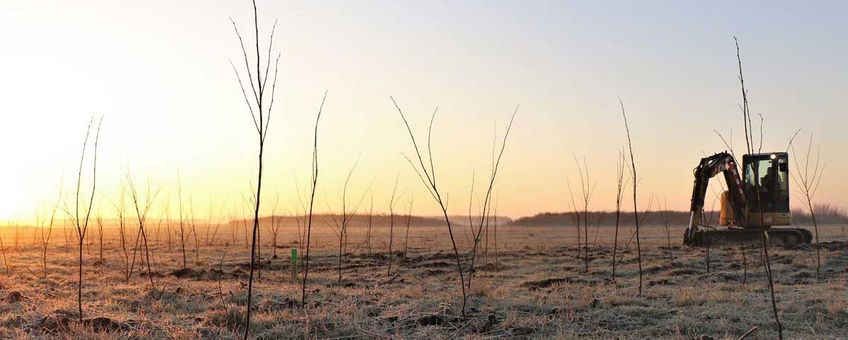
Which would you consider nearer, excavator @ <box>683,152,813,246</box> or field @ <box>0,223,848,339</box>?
field @ <box>0,223,848,339</box>

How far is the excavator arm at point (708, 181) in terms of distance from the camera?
1595cm

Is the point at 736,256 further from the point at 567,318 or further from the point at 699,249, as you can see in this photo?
the point at 567,318

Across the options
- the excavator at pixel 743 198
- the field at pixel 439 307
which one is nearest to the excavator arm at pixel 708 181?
the excavator at pixel 743 198

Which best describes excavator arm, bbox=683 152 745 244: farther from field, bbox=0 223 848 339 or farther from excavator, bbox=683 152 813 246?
field, bbox=0 223 848 339

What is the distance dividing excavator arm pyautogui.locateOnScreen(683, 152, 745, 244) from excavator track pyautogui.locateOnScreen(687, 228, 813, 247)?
0.36 m

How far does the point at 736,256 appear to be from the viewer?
14.3 m

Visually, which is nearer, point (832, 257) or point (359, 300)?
point (359, 300)

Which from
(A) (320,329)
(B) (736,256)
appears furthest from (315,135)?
(B) (736,256)

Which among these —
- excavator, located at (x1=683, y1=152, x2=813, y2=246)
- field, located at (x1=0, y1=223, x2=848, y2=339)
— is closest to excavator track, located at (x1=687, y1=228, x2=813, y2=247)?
excavator, located at (x1=683, y1=152, x2=813, y2=246)

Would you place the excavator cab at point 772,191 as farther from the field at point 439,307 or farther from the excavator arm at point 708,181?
the field at point 439,307

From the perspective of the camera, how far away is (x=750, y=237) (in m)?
16.5

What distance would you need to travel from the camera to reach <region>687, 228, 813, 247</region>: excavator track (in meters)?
16.3

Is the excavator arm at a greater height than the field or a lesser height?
greater

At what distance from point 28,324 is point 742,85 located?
604 centimetres
